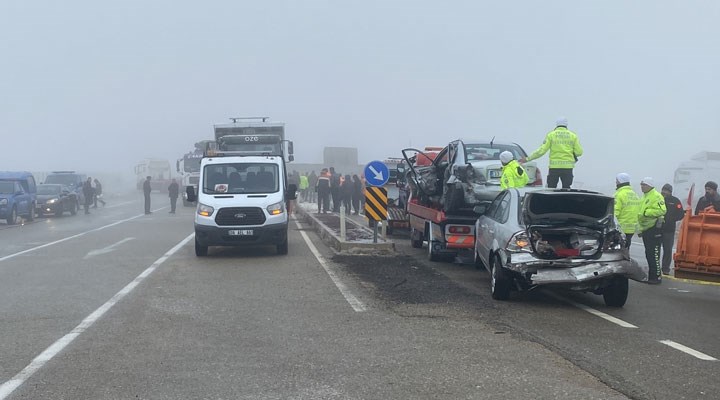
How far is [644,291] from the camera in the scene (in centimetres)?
1099

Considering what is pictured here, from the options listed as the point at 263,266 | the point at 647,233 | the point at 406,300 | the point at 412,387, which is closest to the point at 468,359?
the point at 412,387

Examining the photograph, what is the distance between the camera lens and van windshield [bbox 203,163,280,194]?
15695mm

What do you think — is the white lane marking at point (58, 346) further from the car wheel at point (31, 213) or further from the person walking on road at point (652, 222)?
the car wheel at point (31, 213)

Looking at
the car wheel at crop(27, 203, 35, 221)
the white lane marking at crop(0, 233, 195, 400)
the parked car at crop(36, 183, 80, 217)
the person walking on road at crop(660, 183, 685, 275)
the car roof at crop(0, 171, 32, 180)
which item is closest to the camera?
the white lane marking at crop(0, 233, 195, 400)

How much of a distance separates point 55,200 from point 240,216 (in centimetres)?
2023

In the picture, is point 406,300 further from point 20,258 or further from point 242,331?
point 20,258

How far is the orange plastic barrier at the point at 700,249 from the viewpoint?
33.1 ft

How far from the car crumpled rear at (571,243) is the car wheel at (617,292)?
206 millimetres

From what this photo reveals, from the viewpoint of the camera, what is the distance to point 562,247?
923 centimetres

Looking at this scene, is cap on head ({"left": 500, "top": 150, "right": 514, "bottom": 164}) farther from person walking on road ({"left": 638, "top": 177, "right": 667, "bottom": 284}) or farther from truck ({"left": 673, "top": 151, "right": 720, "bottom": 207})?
truck ({"left": 673, "top": 151, "right": 720, "bottom": 207})

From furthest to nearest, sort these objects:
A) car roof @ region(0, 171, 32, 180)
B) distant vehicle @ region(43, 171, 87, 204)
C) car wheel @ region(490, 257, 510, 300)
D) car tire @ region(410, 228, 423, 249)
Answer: distant vehicle @ region(43, 171, 87, 204), car roof @ region(0, 171, 32, 180), car tire @ region(410, 228, 423, 249), car wheel @ region(490, 257, 510, 300)

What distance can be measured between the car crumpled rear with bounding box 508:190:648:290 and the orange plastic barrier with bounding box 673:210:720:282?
1.41 m

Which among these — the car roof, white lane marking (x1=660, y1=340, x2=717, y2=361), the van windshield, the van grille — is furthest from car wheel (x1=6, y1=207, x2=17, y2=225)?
white lane marking (x1=660, y1=340, x2=717, y2=361)

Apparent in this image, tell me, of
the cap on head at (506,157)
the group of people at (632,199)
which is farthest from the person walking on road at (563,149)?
the cap on head at (506,157)
